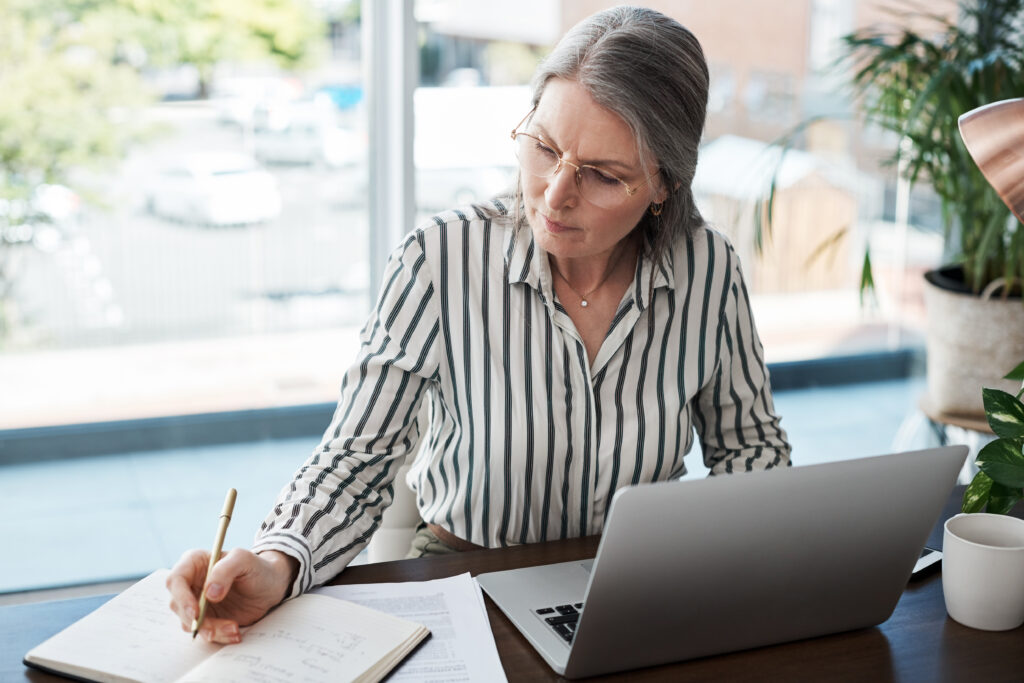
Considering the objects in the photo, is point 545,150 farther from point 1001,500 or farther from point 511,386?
point 1001,500

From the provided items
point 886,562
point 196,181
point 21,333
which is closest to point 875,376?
point 196,181

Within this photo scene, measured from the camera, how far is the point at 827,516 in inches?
41.9

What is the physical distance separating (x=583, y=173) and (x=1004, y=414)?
0.58 metres

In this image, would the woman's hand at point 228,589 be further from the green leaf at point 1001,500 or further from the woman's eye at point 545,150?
the green leaf at point 1001,500

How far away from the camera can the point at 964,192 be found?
3.06 metres

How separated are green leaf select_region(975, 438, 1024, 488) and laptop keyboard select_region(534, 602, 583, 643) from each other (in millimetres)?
468

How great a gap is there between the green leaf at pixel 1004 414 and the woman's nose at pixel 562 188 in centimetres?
55

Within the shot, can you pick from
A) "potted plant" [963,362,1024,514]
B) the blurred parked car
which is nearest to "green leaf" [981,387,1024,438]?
"potted plant" [963,362,1024,514]

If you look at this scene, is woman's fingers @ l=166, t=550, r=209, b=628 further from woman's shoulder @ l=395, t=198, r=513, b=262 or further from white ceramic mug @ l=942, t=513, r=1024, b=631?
white ceramic mug @ l=942, t=513, r=1024, b=631

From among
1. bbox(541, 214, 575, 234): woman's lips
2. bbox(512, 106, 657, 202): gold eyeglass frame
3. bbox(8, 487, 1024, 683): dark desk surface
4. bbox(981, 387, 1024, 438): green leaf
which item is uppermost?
bbox(512, 106, 657, 202): gold eyeglass frame

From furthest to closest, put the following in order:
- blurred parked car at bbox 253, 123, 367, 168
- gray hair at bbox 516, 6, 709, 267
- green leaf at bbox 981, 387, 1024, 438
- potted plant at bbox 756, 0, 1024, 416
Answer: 1. blurred parked car at bbox 253, 123, 367, 168
2. potted plant at bbox 756, 0, 1024, 416
3. gray hair at bbox 516, 6, 709, 267
4. green leaf at bbox 981, 387, 1024, 438

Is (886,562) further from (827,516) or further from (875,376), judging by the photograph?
(875,376)

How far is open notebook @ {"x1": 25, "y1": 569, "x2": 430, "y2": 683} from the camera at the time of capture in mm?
1047

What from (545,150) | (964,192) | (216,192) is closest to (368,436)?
(545,150)
